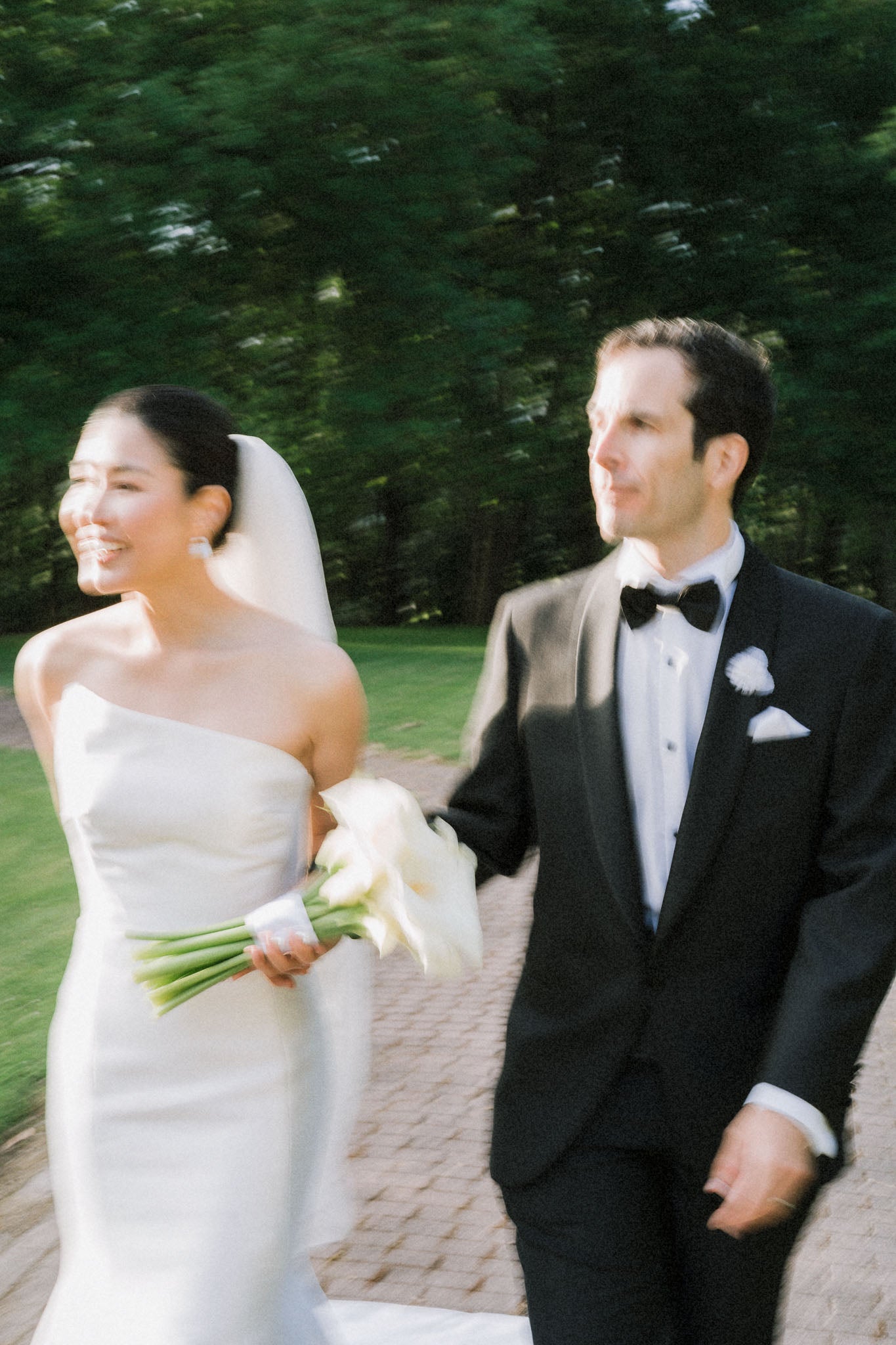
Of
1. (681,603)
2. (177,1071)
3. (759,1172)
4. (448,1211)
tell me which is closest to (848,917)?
(759,1172)

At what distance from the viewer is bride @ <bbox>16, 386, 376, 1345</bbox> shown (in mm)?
2977

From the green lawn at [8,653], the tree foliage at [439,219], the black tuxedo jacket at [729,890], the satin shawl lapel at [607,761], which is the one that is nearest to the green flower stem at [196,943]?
the black tuxedo jacket at [729,890]

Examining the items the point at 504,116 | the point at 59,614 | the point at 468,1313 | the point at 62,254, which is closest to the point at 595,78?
the point at 504,116

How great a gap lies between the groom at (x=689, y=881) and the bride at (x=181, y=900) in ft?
1.96

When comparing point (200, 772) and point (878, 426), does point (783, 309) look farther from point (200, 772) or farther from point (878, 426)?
point (200, 772)

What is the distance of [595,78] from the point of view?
2172cm

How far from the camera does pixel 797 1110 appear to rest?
2.39 m

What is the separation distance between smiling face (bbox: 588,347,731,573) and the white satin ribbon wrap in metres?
0.88

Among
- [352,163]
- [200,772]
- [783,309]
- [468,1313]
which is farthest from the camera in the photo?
[783,309]

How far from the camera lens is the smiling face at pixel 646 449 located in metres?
2.57

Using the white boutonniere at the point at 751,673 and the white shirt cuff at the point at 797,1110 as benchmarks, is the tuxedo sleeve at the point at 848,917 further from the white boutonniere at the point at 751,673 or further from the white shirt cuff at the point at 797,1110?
the white boutonniere at the point at 751,673

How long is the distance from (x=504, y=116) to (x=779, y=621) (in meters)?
19.6

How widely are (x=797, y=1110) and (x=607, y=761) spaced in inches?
26.1

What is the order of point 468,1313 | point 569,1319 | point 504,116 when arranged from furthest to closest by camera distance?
point 504,116 → point 468,1313 → point 569,1319
